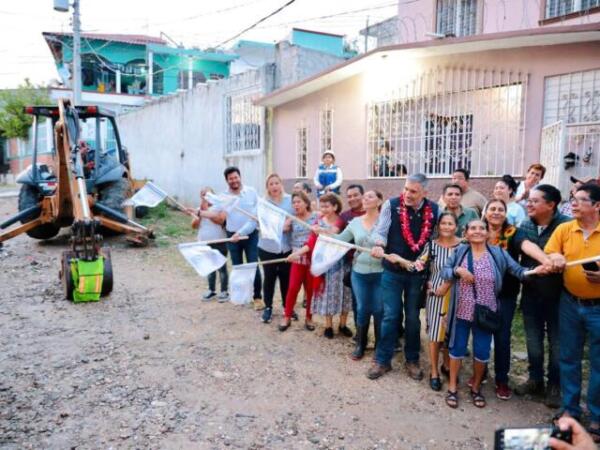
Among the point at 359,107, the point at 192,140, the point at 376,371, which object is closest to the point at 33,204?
the point at 359,107

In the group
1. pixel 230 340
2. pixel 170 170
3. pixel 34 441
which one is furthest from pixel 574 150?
pixel 170 170

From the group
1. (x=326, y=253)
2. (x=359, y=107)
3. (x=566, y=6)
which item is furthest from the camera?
(x=359, y=107)

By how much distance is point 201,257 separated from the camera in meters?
5.41

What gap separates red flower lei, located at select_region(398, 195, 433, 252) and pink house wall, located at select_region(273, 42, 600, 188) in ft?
13.5

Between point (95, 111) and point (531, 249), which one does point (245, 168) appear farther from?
point (531, 249)

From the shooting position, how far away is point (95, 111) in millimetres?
9125

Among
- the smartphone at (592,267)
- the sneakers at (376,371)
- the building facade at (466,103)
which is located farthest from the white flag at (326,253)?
the building facade at (466,103)

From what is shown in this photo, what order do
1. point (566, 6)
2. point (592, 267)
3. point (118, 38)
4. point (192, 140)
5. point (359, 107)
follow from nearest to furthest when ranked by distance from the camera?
point (592, 267), point (566, 6), point (359, 107), point (192, 140), point (118, 38)

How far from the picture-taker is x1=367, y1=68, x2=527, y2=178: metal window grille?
7402 millimetres

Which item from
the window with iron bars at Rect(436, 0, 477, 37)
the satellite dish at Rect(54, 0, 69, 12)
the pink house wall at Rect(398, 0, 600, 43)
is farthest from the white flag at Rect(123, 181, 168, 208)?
the satellite dish at Rect(54, 0, 69, 12)

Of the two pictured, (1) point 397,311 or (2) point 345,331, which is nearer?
(1) point 397,311

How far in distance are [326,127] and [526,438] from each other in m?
9.66

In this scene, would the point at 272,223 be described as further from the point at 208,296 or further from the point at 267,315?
the point at 208,296

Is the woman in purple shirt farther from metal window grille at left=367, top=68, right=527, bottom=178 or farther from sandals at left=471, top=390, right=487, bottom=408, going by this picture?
metal window grille at left=367, top=68, right=527, bottom=178
